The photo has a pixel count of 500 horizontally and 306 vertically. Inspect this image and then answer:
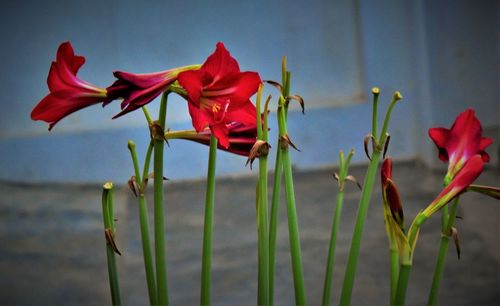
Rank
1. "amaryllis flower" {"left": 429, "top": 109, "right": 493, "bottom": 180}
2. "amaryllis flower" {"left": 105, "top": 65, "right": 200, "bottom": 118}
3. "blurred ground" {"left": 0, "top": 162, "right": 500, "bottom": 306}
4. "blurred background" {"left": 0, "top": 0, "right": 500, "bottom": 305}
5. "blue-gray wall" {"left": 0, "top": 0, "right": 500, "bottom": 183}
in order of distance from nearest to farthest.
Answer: "amaryllis flower" {"left": 105, "top": 65, "right": 200, "bottom": 118}, "amaryllis flower" {"left": 429, "top": 109, "right": 493, "bottom": 180}, "blurred ground" {"left": 0, "top": 162, "right": 500, "bottom": 306}, "blurred background" {"left": 0, "top": 0, "right": 500, "bottom": 305}, "blue-gray wall" {"left": 0, "top": 0, "right": 500, "bottom": 183}

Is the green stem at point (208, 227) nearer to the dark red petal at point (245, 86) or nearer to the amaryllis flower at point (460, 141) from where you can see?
the dark red petal at point (245, 86)

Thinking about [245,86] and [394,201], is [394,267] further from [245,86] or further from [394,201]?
[245,86]

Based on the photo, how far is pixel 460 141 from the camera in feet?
1.87

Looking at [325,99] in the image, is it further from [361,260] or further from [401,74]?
[361,260]

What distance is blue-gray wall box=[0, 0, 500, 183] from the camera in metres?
4.00

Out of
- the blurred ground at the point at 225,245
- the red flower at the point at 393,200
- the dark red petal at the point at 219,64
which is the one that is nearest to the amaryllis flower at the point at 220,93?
the dark red petal at the point at 219,64

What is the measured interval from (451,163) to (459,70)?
3.37 meters

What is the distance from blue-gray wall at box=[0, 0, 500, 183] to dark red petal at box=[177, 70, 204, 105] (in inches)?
138

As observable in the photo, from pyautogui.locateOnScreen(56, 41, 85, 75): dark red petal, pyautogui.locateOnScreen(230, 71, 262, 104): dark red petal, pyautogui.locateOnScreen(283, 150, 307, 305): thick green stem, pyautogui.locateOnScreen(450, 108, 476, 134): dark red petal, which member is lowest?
pyautogui.locateOnScreen(283, 150, 307, 305): thick green stem

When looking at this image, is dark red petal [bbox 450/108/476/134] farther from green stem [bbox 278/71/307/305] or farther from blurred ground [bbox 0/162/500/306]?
blurred ground [bbox 0/162/500/306]

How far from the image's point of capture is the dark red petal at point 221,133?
0.48 m

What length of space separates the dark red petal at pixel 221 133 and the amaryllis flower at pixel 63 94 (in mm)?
75

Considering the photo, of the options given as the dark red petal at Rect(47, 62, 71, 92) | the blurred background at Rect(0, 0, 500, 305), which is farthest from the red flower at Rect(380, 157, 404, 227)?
the blurred background at Rect(0, 0, 500, 305)

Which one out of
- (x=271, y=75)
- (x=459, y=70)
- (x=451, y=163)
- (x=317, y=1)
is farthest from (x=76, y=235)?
(x=451, y=163)
